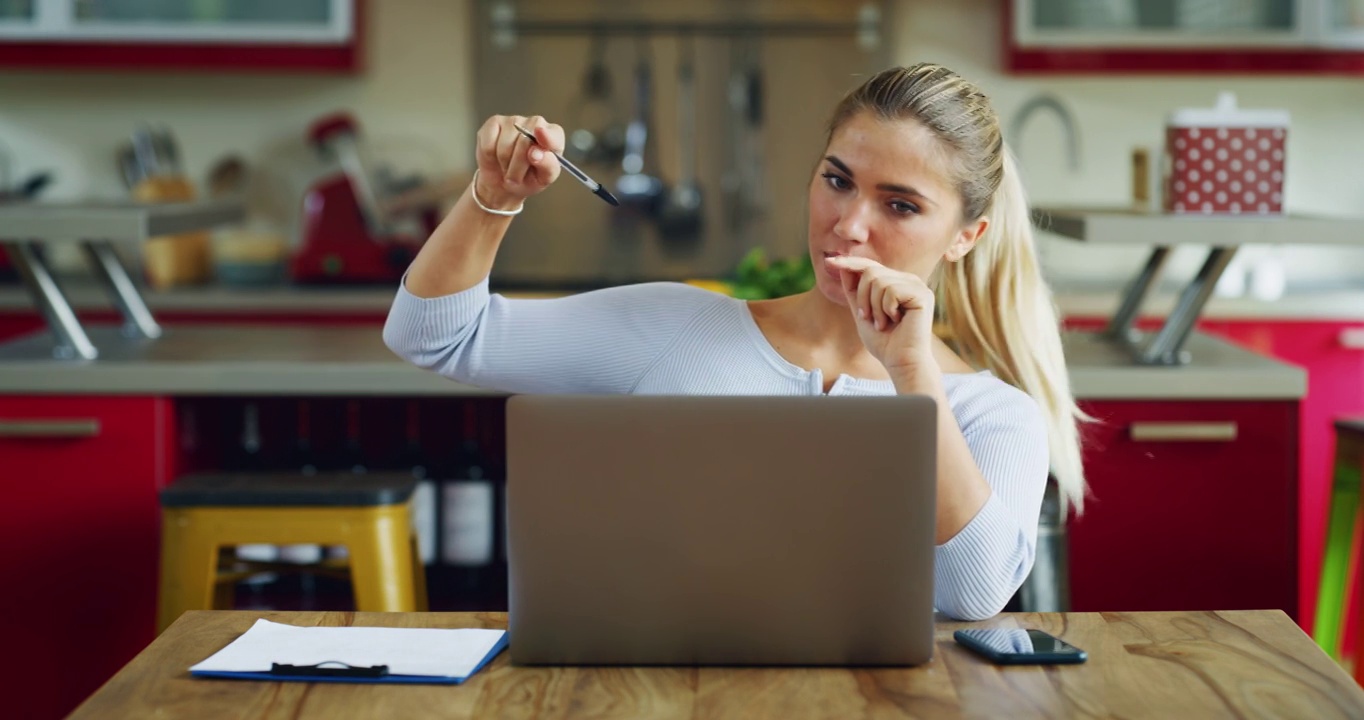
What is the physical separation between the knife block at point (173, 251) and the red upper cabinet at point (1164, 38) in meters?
2.27

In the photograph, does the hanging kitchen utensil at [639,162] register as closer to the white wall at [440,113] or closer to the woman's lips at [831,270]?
the white wall at [440,113]

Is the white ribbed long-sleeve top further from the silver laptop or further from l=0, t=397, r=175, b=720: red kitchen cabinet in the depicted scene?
A: l=0, t=397, r=175, b=720: red kitchen cabinet

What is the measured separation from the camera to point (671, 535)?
4.05 feet

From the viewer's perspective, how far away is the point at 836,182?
5.79 ft

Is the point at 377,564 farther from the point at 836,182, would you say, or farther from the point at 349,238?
the point at 349,238

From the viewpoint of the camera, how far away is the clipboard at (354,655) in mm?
1310

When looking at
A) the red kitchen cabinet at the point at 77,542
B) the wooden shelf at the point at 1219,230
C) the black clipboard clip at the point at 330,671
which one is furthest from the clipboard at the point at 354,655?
the wooden shelf at the point at 1219,230

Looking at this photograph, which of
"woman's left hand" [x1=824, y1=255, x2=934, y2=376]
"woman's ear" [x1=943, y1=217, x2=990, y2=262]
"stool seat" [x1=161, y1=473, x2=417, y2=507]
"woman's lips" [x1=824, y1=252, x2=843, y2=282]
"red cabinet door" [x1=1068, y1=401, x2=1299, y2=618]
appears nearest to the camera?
"woman's left hand" [x1=824, y1=255, x2=934, y2=376]

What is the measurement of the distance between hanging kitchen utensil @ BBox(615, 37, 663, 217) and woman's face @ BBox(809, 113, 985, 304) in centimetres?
260

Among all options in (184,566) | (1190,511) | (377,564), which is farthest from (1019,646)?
(184,566)

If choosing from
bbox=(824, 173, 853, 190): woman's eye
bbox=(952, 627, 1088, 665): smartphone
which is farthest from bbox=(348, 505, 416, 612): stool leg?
bbox=(952, 627, 1088, 665): smartphone

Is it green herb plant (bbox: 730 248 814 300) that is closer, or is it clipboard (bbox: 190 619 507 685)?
clipboard (bbox: 190 619 507 685)

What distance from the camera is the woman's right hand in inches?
63.2

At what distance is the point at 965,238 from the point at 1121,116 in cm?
276
